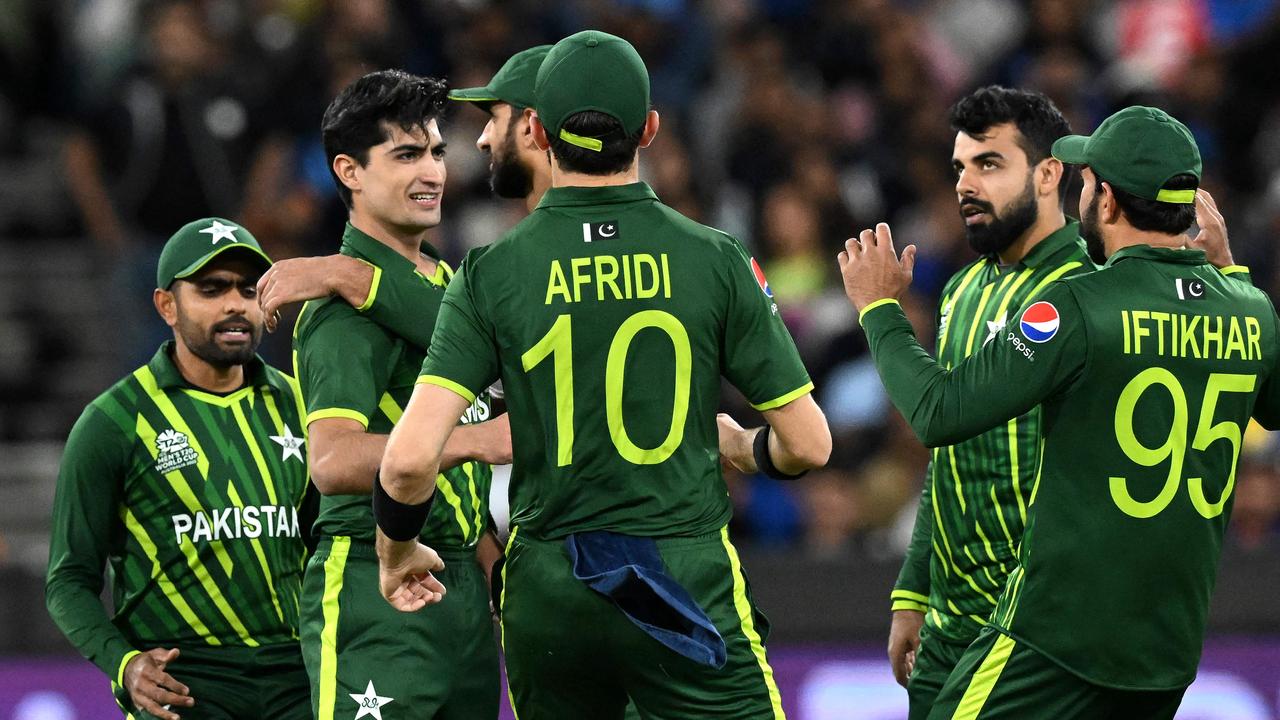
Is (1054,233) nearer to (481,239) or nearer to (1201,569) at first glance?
(1201,569)

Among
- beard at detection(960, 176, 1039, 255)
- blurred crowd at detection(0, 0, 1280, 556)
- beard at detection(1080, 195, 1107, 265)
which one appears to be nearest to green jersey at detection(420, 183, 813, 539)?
beard at detection(1080, 195, 1107, 265)

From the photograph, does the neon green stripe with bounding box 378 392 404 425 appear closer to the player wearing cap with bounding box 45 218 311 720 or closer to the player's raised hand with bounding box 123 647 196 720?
the player wearing cap with bounding box 45 218 311 720

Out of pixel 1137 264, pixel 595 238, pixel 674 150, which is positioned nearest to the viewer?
pixel 595 238

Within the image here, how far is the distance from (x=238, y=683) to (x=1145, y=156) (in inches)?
127

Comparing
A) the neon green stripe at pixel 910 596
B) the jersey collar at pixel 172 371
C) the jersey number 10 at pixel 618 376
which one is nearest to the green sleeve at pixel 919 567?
the neon green stripe at pixel 910 596

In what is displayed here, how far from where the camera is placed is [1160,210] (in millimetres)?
5074

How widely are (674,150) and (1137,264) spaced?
7247mm

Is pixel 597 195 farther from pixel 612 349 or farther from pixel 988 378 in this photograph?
pixel 988 378

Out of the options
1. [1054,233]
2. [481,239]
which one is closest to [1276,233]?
[481,239]

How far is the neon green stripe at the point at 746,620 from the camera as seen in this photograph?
15.7 feet

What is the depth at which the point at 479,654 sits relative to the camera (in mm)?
5527

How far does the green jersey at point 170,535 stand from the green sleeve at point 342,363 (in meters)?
0.84

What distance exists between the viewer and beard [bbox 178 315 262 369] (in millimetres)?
6266

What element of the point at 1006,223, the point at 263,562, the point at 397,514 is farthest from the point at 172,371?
the point at 1006,223
